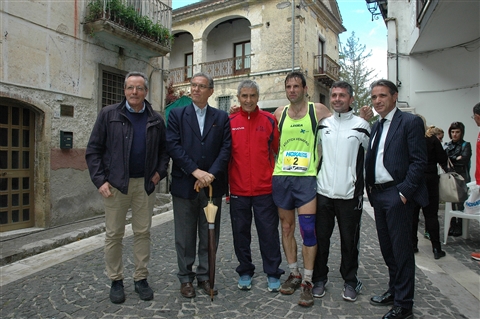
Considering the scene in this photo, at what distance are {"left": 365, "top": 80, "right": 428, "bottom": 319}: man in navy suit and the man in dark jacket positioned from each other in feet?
7.09

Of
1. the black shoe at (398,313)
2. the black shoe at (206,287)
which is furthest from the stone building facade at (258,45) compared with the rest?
the black shoe at (398,313)

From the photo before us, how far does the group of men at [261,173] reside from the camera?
3.26 metres

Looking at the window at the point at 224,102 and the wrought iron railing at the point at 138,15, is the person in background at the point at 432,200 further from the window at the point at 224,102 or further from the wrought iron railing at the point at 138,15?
the window at the point at 224,102

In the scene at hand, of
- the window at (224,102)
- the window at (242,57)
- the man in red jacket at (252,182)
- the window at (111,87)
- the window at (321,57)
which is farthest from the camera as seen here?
the window at (321,57)

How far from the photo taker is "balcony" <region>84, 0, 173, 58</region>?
772 cm

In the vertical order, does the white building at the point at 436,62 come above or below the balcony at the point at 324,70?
below

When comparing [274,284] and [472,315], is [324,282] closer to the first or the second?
[274,284]

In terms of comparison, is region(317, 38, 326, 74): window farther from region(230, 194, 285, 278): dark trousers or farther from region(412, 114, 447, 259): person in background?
region(230, 194, 285, 278): dark trousers

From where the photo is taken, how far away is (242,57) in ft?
59.7

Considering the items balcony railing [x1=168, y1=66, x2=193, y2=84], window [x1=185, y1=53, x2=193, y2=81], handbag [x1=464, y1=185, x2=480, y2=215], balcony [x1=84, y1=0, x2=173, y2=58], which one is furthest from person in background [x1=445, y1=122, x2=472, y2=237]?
balcony railing [x1=168, y1=66, x2=193, y2=84]

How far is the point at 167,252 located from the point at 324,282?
7.99 feet

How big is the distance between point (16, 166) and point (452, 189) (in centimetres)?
761

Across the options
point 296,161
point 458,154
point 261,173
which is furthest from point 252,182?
point 458,154

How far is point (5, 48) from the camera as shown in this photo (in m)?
6.17
